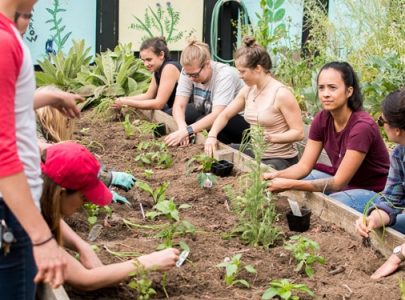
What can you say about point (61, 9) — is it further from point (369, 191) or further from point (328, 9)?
point (369, 191)

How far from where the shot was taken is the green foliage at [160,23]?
10.9 metres

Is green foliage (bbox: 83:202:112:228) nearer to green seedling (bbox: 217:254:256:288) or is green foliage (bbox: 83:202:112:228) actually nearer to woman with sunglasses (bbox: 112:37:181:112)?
green seedling (bbox: 217:254:256:288)

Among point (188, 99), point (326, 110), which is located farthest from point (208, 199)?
point (188, 99)

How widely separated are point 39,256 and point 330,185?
2.51m

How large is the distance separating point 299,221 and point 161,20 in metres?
7.38

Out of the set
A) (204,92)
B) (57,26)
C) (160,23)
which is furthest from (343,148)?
(160,23)

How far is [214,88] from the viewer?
6.32m

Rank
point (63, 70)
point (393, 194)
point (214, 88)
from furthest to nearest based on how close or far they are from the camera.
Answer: point (63, 70) → point (214, 88) → point (393, 194)

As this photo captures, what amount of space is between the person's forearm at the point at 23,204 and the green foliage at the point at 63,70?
610 centimetres

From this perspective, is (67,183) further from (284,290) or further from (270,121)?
(270,121)

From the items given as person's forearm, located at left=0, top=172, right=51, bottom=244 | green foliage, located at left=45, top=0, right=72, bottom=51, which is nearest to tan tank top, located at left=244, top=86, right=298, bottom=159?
person's forearm, located at left=0, top=172, right=51, bottom=244

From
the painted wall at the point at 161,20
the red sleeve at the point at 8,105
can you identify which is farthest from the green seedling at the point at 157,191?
the painted wall at the point at 161,20

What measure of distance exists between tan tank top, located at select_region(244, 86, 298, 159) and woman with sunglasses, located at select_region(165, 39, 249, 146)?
59cm

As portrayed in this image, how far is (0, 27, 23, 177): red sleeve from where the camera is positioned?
2.12 m
